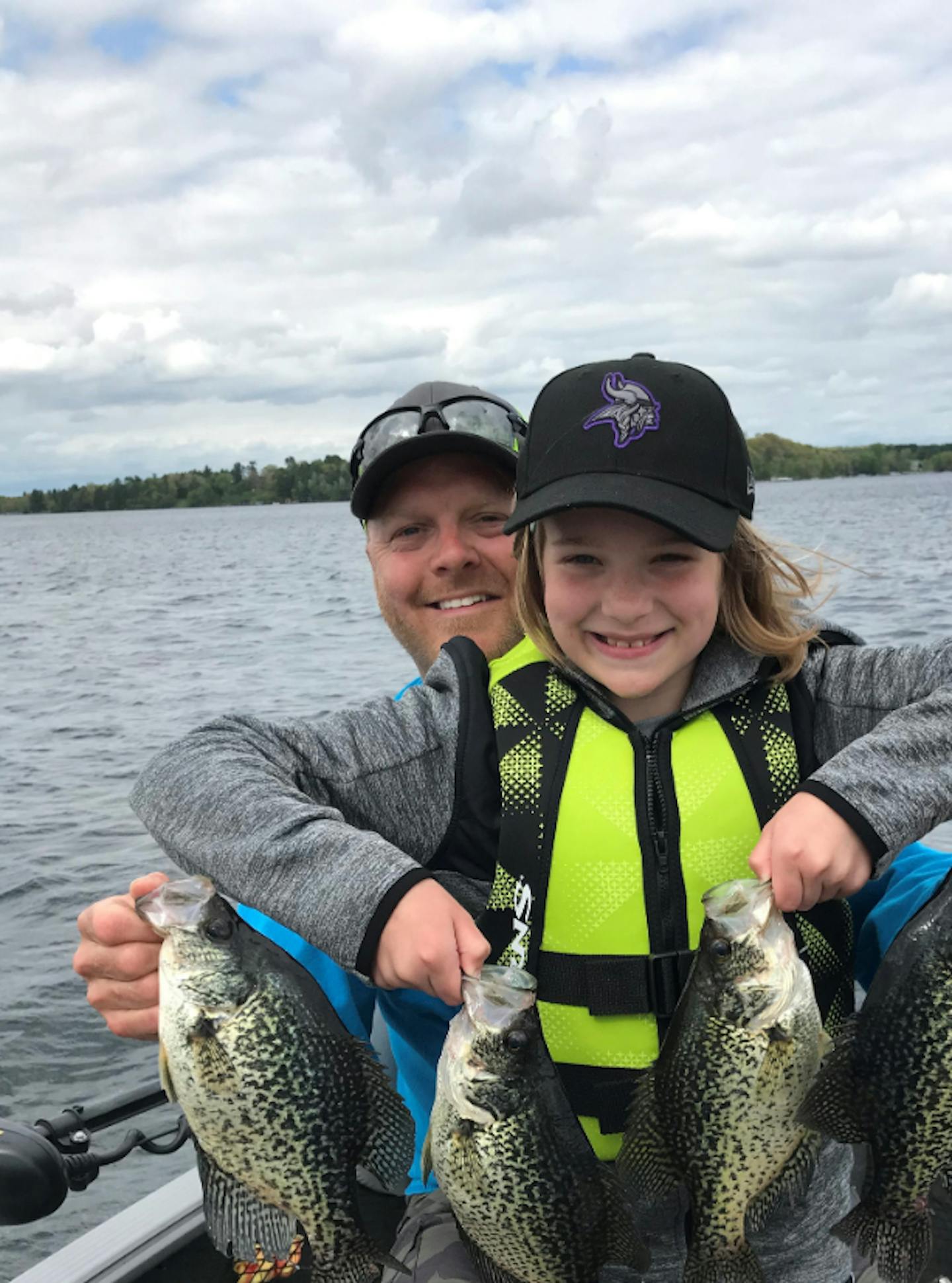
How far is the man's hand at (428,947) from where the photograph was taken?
2.32 m

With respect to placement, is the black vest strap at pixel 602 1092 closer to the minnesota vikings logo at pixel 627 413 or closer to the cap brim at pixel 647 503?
the cap brim at pixel 647 503

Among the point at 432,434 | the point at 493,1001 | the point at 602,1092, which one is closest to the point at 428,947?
the point at 493,1001

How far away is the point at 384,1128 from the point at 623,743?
1.17m

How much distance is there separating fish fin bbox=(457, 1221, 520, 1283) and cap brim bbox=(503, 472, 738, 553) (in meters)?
1.62

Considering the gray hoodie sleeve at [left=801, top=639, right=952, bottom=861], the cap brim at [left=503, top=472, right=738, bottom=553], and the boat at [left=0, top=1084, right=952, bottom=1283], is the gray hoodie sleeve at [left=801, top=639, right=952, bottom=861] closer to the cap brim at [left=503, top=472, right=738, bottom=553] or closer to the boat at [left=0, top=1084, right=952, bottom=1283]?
the cap brim at [left=503, top=472, right=738, bottom=553]

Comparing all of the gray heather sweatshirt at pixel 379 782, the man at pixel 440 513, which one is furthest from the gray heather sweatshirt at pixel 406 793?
the man at pixel 440 513

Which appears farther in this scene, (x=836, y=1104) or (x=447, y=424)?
(x=447, y=424)

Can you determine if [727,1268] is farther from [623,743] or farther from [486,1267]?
[623,743]

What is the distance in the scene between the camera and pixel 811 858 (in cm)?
239

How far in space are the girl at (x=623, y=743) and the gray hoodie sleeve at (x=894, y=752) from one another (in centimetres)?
1

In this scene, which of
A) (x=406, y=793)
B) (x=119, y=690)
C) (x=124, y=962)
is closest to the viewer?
(x=124, y=962)

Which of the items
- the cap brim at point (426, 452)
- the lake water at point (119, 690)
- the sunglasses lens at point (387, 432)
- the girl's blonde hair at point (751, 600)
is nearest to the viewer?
the girl's blonde hair at point (751, 600)

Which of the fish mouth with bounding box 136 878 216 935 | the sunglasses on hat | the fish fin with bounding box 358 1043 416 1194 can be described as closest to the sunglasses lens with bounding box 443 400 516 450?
the sunglasses on hat

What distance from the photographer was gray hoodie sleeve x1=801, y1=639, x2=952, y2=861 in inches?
97.3
